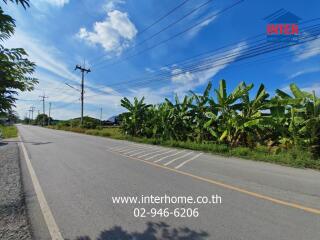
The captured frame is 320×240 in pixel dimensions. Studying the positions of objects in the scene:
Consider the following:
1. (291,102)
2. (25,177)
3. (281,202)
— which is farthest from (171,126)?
(281,202)

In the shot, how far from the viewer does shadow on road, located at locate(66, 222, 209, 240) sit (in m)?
3.21

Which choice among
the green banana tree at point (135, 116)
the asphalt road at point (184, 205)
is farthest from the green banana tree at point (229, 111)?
the green banana tree at point (135, 116)

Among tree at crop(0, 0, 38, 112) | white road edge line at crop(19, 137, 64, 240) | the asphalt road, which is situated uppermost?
tree at crop(0, 0, 38, 112)

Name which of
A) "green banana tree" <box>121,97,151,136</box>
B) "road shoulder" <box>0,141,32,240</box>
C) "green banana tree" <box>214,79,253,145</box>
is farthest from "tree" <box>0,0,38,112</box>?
"green banana tree" <box>121,97,151,136</box>

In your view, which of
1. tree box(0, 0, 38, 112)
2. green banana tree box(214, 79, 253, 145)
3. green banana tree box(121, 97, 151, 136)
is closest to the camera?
tree box(0, 0, 38, 112)

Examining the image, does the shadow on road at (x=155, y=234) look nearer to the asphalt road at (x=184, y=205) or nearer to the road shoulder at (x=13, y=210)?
the asphalt road at (x=184, y=205)

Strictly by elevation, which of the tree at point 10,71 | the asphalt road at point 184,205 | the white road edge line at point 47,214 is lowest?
the white road edge line at point 47,214

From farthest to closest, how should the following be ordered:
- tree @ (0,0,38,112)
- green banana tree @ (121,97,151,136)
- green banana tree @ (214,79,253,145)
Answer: green banana tree @ (121,97,151,136) → green banana tree @ (214,79,253,145) → tree @ (0,0,38,112)

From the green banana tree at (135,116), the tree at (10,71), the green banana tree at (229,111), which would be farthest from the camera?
the green banana tree at (135,116)

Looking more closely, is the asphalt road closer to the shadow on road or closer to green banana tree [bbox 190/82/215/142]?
the shadow on road

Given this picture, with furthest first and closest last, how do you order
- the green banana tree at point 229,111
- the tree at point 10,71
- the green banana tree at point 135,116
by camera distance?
1. the green banana tree at point 135,116
2. the green banana tree at point 229,111
3. the tree at point 10,71

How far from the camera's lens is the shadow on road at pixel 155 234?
321 centimetres

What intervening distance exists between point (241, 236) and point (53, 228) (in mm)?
2876

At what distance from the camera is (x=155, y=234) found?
10.9 feet
